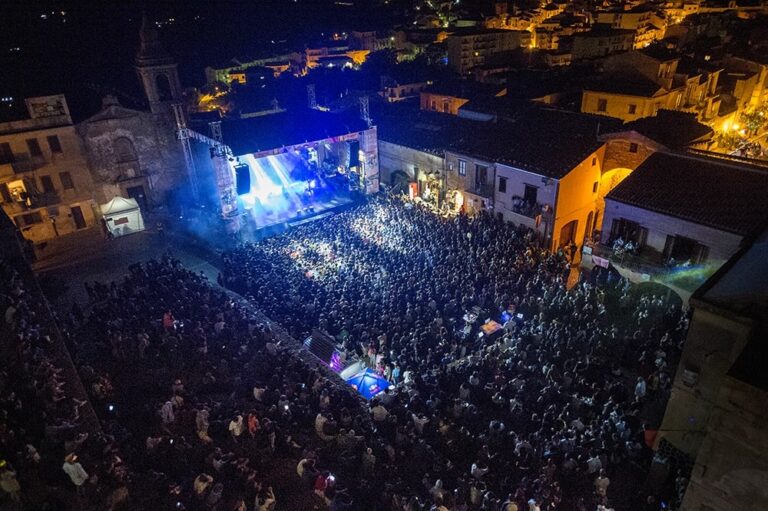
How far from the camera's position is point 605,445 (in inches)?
451

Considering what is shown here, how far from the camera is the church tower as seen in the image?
93.0 feet

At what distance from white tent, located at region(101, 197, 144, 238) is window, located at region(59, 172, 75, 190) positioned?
6.26 feet

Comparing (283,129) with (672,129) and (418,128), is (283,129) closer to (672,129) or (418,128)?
(418,128)

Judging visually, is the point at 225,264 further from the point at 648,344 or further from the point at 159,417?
the point at 648,344

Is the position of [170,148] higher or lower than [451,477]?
higher

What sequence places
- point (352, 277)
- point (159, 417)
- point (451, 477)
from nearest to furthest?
point (451, 477) < point (159, 417) < point (352, 277)

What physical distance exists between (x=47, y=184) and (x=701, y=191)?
3098 centimetres

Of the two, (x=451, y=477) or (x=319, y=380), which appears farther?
(x=319, y=380)

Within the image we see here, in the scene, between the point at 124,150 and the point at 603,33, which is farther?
the point at 603,33

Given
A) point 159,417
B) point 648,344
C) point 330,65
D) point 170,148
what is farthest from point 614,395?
point 330,65

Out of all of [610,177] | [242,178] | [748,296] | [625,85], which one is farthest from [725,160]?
[242,178]

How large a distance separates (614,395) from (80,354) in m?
16.7

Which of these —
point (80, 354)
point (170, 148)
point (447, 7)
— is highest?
point (447, 7)

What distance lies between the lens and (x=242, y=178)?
1014 inches
